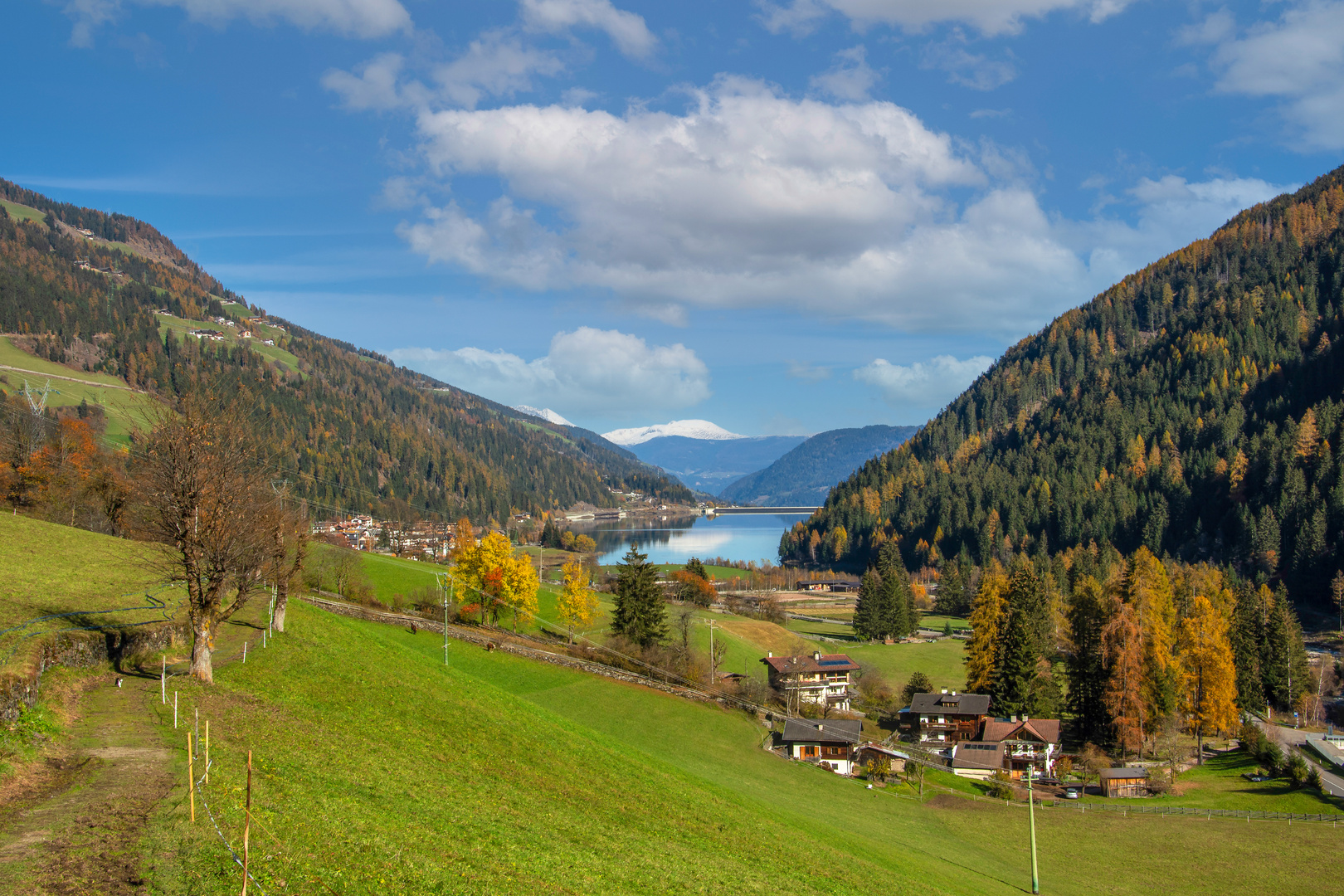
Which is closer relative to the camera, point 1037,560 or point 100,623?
point 100,623

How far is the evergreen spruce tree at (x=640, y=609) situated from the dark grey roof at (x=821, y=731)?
37.4 feet

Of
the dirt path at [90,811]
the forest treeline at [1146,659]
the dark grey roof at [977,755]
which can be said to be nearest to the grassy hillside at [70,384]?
the dark grey roof at [977,755]

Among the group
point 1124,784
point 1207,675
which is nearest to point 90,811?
Result: point 1124,784

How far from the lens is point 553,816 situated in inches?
734

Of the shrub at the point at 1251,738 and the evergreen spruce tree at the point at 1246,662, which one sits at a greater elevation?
the evergreen spruce tree at the point at 1246,662

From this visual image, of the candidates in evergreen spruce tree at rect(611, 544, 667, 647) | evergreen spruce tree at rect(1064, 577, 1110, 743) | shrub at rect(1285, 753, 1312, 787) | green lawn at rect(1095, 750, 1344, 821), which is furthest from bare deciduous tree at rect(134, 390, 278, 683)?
shrub at rect(1285, 753, 1312, 787)

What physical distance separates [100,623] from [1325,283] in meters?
243

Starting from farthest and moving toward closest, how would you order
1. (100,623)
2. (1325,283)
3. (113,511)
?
(1325,283)
(113,511)
(100,623)

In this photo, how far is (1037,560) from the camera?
121875 millimetres

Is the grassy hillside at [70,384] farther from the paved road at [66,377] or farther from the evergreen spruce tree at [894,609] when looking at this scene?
the evergreen spruce tree at [894,609]

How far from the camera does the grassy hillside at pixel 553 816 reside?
507 inches

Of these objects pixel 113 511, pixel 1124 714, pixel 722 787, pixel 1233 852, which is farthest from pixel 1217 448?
pixel 113 511

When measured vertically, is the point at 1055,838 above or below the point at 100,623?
below

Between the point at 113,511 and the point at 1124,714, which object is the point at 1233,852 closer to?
the point at 1124,714
